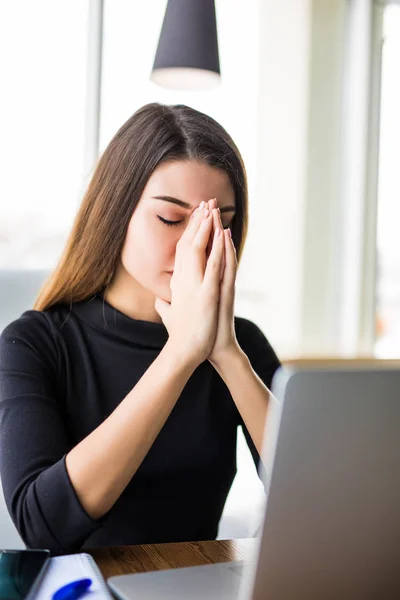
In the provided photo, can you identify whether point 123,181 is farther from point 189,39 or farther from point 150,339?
point 189,39

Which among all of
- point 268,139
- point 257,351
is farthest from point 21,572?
point 268,139

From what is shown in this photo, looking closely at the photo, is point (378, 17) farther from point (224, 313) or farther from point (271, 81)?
point (224, 313)

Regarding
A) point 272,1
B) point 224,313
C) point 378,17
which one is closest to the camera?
point 224,313

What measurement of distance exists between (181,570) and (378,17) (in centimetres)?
333

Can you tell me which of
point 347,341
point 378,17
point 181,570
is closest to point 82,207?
point 181,570

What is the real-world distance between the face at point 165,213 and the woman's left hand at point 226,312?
0.34 ft

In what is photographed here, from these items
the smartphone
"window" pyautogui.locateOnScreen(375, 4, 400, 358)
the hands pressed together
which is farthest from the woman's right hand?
"window" pyautogui.locateOnScreen(375, 4, 400, 358)

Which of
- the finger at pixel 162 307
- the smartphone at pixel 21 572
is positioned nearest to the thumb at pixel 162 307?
the finger at pixel 162 307

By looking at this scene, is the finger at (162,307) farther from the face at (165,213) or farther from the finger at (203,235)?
the finger at (203,235)

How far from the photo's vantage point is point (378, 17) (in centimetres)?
361

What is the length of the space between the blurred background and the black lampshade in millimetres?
973

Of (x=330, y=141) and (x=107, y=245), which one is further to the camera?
(x=330, y=141)

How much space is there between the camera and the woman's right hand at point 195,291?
115cm

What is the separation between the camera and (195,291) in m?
1.21
